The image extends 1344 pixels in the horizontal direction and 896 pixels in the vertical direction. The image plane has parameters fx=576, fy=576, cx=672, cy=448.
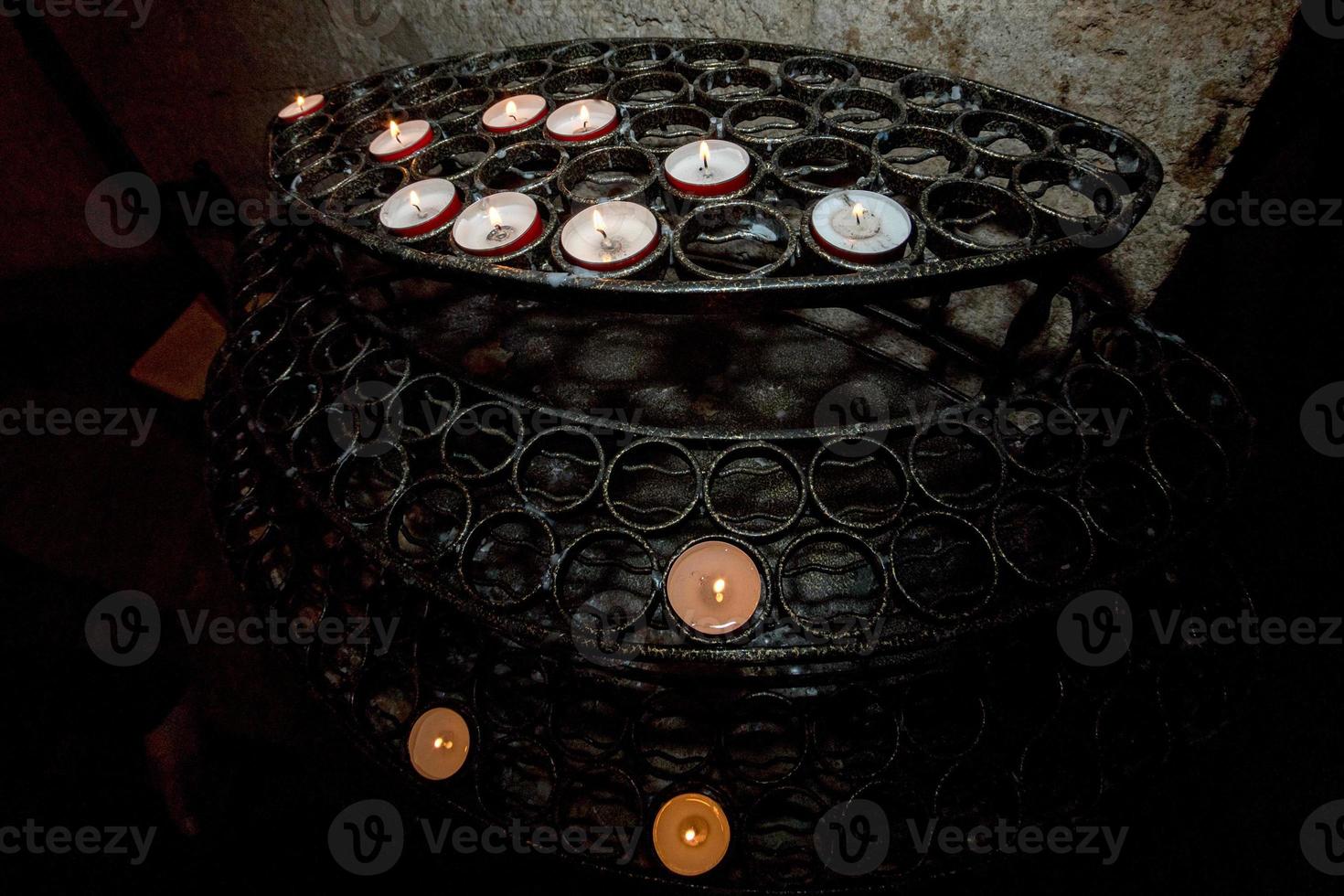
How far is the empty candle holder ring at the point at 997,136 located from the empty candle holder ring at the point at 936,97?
0.05m

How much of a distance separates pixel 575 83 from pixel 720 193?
3.42 ft

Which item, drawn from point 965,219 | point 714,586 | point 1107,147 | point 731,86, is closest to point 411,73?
point 731,86

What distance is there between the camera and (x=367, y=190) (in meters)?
1.89

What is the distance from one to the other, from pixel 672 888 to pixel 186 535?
3639 mm

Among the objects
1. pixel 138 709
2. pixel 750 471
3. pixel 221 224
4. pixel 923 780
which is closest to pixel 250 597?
pixel 138 709

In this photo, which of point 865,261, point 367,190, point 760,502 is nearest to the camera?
point 865,261

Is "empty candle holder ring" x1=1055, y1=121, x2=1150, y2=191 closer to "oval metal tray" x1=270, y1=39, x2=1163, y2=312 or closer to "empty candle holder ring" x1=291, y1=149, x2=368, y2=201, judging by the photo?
"oval metal tray" x1=270, y1=39, x2=1163, y2=312

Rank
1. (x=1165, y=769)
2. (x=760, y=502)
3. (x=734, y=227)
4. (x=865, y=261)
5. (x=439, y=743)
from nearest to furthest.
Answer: (x=865, y=261) < (x=1165, y=769) < (x=734, y=227) < (x=439, y=743) < (x=760, y=502)

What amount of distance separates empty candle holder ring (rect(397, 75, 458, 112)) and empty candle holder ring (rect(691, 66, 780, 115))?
3.23ft

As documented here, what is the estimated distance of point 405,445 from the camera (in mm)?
1789

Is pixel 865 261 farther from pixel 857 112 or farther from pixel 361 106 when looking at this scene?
pixel 361 106

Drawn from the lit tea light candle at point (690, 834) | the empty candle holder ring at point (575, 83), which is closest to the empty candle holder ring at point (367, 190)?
the empty candle holder ring at point (575, 83)

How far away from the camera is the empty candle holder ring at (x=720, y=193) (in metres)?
1.58

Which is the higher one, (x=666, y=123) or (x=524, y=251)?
(x=666, y=123)
